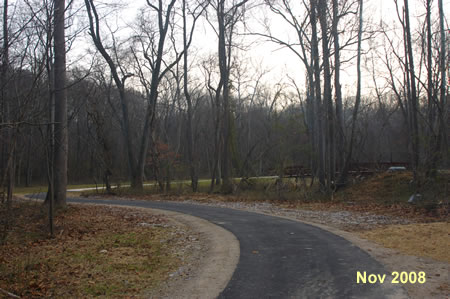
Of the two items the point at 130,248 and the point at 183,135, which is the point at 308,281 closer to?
the point at 130,248

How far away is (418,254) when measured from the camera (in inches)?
300

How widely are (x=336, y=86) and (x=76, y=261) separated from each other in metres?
18.6

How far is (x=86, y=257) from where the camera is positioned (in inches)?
314

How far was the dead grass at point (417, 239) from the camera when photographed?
7.77 metres

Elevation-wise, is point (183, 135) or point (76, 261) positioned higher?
point (183, 135)

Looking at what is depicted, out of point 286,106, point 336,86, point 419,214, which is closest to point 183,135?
point 286,106

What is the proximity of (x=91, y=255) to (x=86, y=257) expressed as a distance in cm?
16

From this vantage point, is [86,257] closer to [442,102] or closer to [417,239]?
[417,239]

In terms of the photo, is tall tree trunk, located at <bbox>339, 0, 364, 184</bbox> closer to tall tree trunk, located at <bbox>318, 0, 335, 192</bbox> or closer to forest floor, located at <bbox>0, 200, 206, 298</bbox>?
tall tree trunk, located at <bbox>318, 0, 335, 192</bbox>

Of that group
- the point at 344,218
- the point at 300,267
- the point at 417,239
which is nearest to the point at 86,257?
the point at 300,267

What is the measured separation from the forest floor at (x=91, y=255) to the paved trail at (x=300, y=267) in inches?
50.9

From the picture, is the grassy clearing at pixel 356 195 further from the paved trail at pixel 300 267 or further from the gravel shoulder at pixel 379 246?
the paved trail at pixel 300 267

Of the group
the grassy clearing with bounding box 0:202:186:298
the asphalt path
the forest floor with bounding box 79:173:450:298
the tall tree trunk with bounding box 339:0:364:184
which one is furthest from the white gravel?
the tall tree trunk with bounding box 339:0:364:184

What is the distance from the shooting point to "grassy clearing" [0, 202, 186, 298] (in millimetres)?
5984
